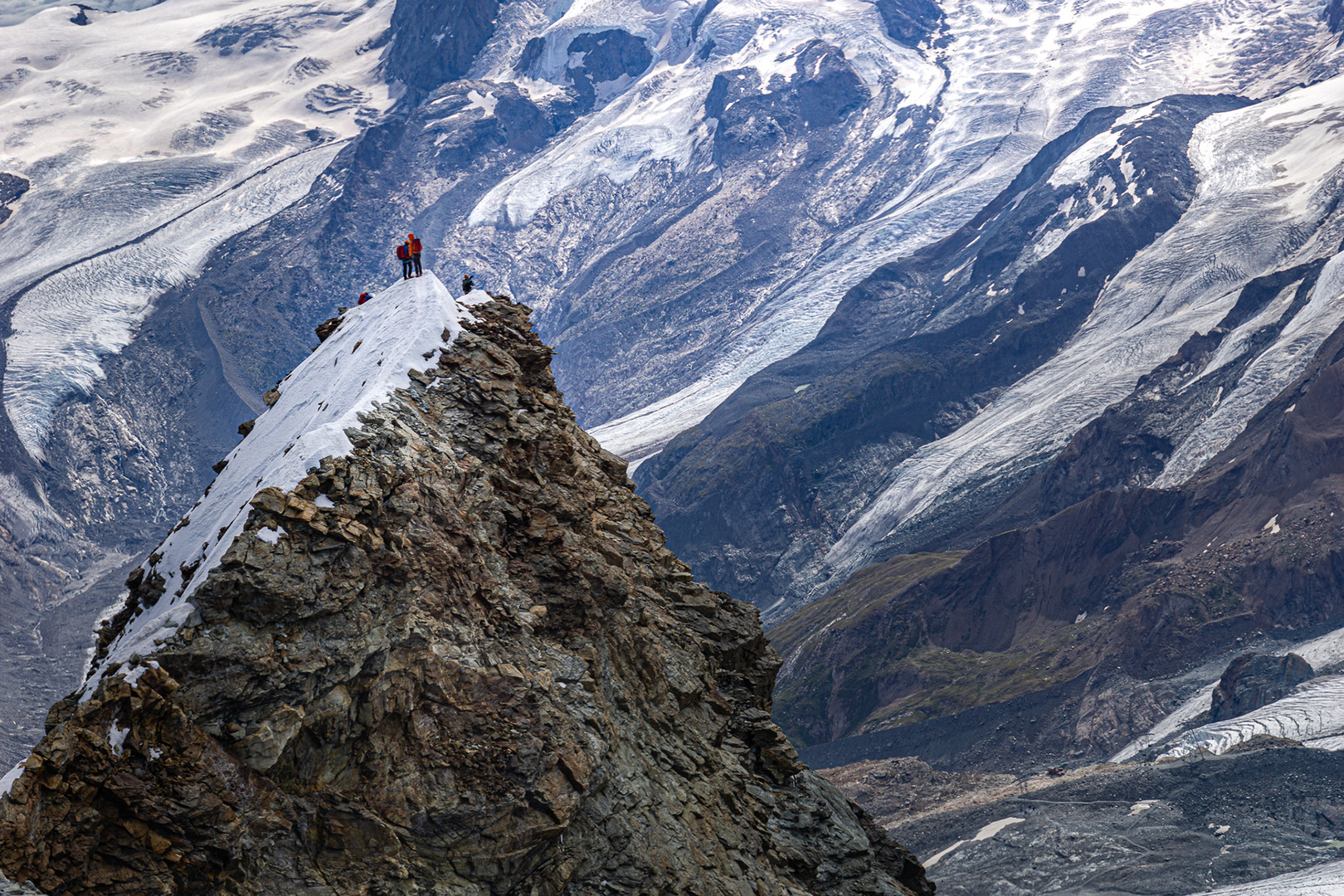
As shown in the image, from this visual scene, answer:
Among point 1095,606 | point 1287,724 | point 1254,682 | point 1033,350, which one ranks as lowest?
point 1095,606

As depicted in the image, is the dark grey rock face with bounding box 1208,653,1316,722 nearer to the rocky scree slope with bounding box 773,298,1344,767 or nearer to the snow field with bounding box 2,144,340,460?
the rocky scree slope with bounding box 773,298,1344,767

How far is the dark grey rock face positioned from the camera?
6394 centimetres

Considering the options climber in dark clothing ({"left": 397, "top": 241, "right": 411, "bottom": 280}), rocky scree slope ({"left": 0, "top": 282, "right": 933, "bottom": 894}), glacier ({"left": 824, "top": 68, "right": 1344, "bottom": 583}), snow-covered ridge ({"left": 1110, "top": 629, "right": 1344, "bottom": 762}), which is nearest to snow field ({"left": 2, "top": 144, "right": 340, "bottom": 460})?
glacier ({"left": 824, "top": 68, "right": 1344, "bottom": 583})

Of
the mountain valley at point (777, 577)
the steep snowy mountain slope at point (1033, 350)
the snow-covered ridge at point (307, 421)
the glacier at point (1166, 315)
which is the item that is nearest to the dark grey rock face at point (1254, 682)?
the mountain valley at point (777, 577)

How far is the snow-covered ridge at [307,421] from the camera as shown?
42.7 ft

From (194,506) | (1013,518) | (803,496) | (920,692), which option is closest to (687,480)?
(803,496)

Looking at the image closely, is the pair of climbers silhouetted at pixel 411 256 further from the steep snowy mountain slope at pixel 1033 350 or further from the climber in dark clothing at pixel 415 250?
the steep snowy mountain slope at pixel 1033 350

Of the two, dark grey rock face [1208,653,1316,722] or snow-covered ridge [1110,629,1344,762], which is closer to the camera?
snow-covered ridge [1110,629,1344,762]

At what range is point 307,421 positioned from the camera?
1670 cm

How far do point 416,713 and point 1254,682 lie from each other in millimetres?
65667

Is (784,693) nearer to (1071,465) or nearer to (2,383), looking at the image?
(1071,465)

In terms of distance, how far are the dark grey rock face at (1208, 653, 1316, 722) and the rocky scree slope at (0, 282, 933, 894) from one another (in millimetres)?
55977

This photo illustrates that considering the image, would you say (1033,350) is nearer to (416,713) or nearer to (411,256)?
(411,256)

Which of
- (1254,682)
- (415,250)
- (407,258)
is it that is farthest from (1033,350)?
(407,258)
